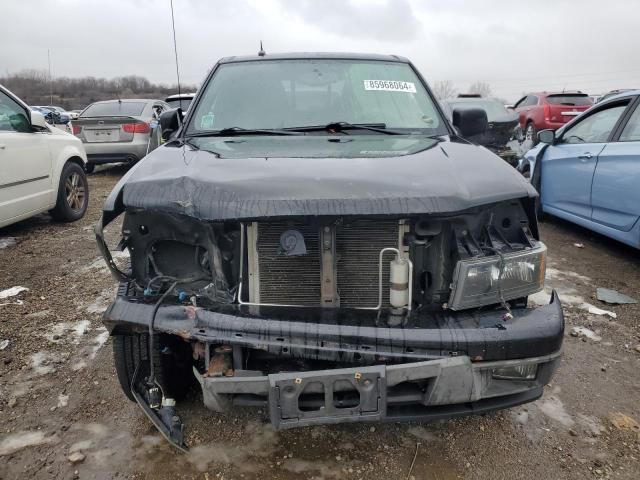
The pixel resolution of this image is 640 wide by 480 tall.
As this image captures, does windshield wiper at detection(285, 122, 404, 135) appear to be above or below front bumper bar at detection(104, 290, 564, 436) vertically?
above

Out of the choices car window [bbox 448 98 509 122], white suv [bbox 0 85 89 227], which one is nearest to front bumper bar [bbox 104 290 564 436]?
white suv [bbox 0 85 89 227]

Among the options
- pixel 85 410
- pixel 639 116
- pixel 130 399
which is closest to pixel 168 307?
pixel 130 399

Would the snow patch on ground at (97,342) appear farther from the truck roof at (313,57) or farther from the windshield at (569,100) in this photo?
the windshield at (569,100)

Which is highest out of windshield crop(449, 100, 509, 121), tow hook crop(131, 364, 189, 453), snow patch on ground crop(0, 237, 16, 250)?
windshield crop(449, 100, 509, 121)

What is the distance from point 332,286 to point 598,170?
3.85 m

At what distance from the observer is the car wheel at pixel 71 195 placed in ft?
20.0

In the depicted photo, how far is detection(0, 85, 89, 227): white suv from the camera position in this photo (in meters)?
5.05

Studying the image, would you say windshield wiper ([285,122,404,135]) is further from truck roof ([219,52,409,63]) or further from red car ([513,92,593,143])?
red car ([513,92,593,143])

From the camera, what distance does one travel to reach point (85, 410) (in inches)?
101

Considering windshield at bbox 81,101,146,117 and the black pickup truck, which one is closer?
the black pickup truck

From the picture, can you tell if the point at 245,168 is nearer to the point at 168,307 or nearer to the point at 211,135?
the point at 168,307

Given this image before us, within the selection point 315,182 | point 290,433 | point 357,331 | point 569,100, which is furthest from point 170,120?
point 569,100

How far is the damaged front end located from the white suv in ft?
12.1

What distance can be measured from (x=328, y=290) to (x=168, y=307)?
648mm
